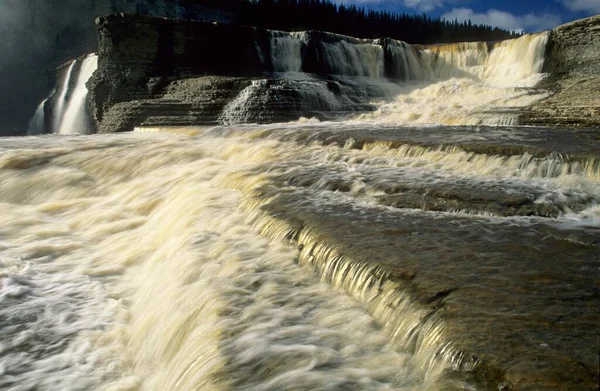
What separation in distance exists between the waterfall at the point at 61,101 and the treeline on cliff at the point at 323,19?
18.4 meters

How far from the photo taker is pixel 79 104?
23016 mm

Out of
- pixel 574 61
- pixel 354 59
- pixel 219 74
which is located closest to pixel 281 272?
pixel 219 74

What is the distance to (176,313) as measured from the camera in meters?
2.47

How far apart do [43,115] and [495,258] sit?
28855mm

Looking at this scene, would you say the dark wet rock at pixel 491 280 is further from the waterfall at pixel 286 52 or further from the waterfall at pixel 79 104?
the waterfall at pixel 79 104

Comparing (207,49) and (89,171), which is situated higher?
(207,49)

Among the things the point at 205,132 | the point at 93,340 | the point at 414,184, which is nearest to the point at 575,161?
the point at 414,184

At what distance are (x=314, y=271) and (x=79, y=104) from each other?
23.3m

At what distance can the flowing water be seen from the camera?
1.79 metres

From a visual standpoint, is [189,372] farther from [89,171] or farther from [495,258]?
[89,171]

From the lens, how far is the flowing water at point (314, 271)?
179 cm

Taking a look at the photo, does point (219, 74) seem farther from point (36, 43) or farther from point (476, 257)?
point (36, 43)

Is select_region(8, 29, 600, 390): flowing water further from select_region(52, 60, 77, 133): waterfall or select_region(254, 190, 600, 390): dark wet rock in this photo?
select_region(52, 60, 77, 133): waterfall

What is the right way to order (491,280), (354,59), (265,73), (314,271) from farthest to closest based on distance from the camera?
(354,59)
(265,73)
(314,271)
(491,280)
